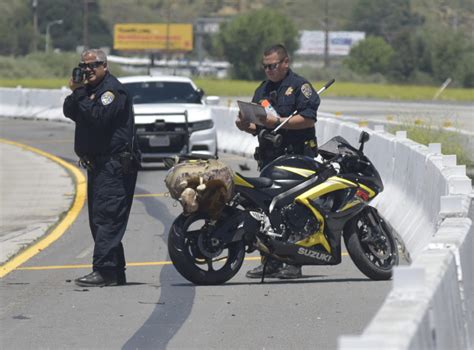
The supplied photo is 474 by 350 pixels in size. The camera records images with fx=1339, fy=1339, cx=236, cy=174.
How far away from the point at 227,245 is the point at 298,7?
187677 mm

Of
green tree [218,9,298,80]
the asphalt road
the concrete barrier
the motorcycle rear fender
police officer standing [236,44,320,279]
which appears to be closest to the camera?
the concrete barrier

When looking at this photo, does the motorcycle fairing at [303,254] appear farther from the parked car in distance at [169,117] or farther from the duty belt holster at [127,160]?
the parked car in distance at [169,117]

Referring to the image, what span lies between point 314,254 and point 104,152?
5.97ft

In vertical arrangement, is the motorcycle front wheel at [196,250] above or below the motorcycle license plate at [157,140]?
above

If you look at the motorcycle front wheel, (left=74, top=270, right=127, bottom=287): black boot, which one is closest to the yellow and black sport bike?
the motorcycle front wheel

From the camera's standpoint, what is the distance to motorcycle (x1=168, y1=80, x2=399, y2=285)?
32.4ft

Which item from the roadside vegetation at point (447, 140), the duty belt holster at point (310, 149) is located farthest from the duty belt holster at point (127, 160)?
the roadside vegetation at point (447, 140)

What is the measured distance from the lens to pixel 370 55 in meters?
136

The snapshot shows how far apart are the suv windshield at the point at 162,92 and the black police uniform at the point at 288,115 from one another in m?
11.5

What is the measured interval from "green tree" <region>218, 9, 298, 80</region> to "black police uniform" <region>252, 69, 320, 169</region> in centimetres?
11236

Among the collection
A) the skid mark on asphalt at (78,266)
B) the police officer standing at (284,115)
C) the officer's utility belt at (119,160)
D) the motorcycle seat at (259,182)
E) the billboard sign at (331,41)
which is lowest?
the billboard sign at (331,41)

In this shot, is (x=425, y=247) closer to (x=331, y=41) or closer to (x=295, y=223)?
(x=295, y=223)

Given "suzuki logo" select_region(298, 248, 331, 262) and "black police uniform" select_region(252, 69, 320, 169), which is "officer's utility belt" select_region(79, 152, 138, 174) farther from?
"suzuki logo" select_region(298, 248, 331, 262)

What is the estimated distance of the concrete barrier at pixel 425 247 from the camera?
4.85m
